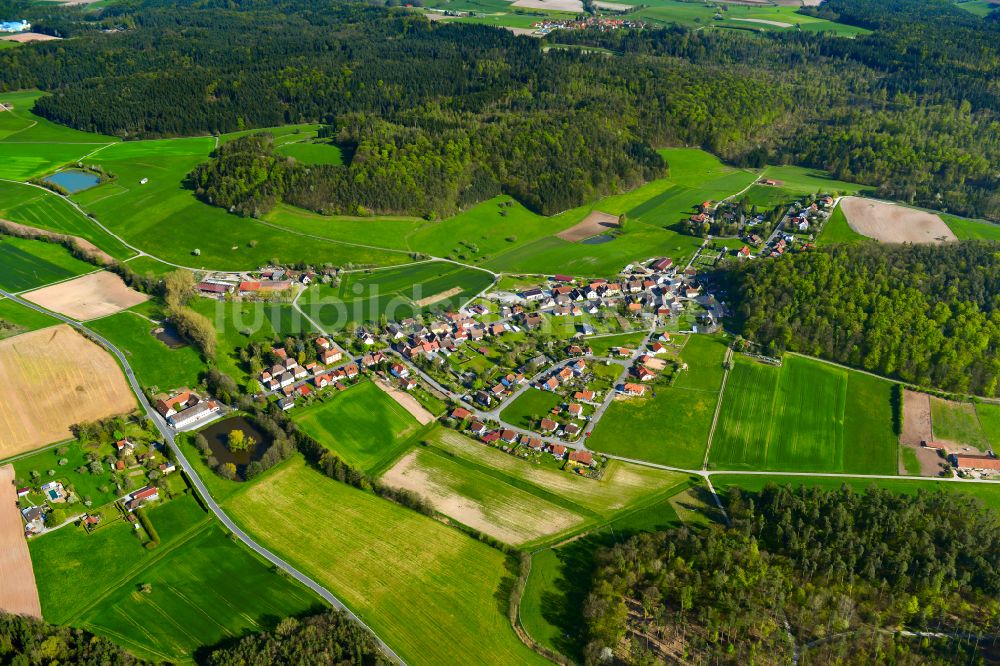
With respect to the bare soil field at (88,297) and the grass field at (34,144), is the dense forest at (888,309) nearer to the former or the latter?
the bare soil field at (88,297)

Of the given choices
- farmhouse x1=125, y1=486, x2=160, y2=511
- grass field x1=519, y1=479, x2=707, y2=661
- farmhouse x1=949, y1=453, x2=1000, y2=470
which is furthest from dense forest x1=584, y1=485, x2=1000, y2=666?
farmhouse x1=125, y1=486, x2=160, y2=511

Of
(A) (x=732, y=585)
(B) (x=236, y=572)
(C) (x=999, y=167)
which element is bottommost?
(B) (x=236, y=572)

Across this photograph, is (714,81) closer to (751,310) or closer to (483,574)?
(751,310)

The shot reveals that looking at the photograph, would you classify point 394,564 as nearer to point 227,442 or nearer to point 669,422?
point 227,442

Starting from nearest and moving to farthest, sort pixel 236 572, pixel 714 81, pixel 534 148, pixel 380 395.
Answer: pixel 236 572
pixel 380 395
pixel 534 148
pixel 714 81

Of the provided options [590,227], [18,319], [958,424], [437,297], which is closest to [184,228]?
[18,319]

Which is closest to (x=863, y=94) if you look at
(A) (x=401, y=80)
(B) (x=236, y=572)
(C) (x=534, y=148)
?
(C) (x=534, y=148)
